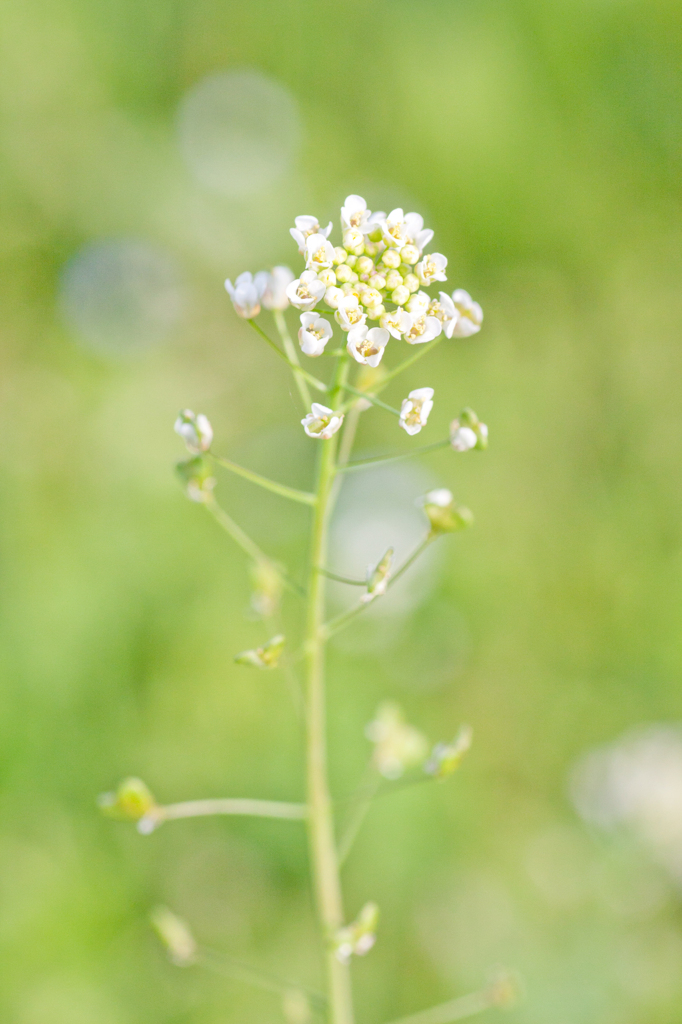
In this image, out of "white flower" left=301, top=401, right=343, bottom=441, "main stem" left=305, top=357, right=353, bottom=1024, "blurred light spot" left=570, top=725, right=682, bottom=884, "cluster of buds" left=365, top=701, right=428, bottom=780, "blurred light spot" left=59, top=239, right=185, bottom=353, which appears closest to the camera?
"white flower" left=301, top=401, right=343, bottom=441

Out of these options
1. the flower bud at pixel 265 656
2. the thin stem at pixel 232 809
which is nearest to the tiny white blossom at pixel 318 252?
the flower bud at pixel 265 656

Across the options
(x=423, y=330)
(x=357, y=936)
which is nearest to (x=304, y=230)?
(x=423, y=330)

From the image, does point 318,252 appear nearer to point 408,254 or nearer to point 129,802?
point 408,254

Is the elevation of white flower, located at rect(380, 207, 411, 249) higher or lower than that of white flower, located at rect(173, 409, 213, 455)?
higher

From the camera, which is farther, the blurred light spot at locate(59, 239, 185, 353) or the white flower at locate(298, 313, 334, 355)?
the blurred light spot at locate(59, 239, 185, 353)

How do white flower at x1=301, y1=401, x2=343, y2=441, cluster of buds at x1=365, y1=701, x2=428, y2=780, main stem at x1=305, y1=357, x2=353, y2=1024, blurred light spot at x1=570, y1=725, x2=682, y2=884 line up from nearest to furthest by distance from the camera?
white flower at x1=301, y1=401, x2=343, y2=441, main stem at x1=305, y1=357, x2=353, y2=1024, cluster of buds at x1=365, y1=701, x2=428, y2=780, blurred light spot at x1=570, y1=725, x2=682, y2=884

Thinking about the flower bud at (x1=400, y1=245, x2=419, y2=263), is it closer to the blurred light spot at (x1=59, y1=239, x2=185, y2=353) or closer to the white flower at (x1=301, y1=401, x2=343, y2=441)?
the white flower at (x1=301, y1=401, x2=343, y2=441)

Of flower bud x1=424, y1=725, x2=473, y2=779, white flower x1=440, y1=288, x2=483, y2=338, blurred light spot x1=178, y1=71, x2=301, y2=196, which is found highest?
blurred light spot x1=178, y1=71, x2=301, y2=196

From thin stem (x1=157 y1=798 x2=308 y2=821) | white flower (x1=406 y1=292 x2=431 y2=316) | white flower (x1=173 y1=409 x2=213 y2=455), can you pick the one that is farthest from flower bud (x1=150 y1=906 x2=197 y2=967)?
white flower (x1=406 y1=292 x2=431 y2=316)
